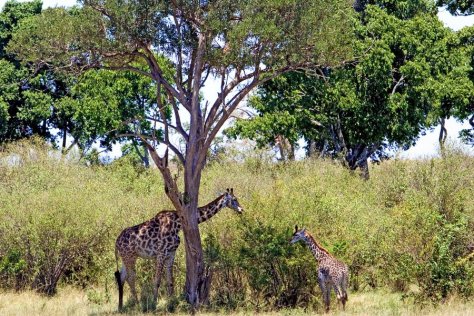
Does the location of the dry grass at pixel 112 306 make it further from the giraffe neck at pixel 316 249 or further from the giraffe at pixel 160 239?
the giraffe neck at pixel 316 249

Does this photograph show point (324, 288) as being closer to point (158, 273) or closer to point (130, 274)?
point (158, 273)

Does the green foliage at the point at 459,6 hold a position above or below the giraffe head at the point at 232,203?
above

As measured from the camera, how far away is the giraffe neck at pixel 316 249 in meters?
18.9

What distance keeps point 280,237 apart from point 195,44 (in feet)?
15.1

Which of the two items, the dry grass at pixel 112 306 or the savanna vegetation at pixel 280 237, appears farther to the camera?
the savanna vegetation at pixel 280 237

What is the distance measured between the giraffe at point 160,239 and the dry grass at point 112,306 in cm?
78

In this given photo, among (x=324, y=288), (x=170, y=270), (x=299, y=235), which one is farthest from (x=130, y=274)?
(x=324, y=288)

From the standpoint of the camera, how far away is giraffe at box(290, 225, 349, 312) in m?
18.6

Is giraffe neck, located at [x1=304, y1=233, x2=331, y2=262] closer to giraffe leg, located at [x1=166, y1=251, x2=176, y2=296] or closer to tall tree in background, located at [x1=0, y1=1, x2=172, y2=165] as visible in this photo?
giraffe leg, located at [x1=166, y1=251, x2=176, y2=296]

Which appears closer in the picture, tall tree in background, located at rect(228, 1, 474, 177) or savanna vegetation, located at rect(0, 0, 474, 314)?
savanna vegetation, located at rect(0, 0, 474, 314)

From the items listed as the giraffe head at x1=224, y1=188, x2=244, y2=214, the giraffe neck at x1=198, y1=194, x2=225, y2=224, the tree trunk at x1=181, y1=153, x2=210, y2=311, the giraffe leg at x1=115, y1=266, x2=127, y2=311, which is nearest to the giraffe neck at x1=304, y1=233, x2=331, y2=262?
the giraffe head at x1=224, y1=188, x2=244, y2=214

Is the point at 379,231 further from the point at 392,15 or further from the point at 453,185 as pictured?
the point at 392,15

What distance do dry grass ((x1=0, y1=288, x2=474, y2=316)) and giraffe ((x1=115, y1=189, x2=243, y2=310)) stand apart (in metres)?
0.78

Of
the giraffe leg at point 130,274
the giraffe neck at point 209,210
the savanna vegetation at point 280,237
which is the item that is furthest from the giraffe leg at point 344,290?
the giraffe leg at point 130,274
